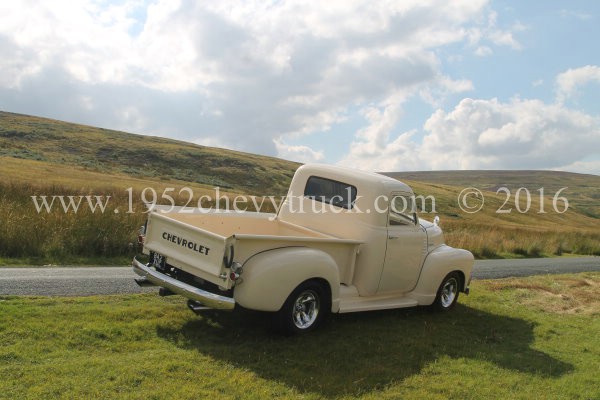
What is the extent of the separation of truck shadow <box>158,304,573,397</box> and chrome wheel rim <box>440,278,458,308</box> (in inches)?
18.7

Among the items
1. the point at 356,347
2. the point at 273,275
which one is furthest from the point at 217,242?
the point at 356,347

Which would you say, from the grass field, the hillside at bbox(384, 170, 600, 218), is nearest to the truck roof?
the grass field

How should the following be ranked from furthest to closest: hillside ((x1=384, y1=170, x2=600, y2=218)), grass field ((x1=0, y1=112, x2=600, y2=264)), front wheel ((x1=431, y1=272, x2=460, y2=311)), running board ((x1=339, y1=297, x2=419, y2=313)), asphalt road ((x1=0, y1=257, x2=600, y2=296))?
hillside ((x1=384, y1=170, x2=600, y2=218)), grass field ((x1=0, y1=112, x2=600, y2=264)), front wheel ((x1=431, y1=272, x2=460, y2=311)), asphalt road ((x1=0, y1=257, x2=600, y2=296)), running board ((x1=339, y1=297, x2=419, y2=313))

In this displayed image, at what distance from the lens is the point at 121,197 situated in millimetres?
17656

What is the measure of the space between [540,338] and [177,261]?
5.64m

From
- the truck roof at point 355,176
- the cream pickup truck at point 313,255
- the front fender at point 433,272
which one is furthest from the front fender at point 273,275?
the front fender at point 433,272

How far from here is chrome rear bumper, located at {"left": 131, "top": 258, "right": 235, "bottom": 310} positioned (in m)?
6.41

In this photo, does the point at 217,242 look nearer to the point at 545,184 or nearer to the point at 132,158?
the point at 132,158

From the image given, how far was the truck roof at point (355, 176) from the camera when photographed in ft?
28.0

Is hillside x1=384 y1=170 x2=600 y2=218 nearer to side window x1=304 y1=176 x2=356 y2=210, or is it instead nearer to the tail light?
side window x1=304 y1=176 x2=356 y2=210

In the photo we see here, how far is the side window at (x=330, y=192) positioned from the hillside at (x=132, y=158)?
157 feet

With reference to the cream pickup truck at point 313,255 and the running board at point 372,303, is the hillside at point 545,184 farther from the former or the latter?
the running board at point 372,303

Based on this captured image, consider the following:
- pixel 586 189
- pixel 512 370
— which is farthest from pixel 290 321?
pixel 586 189

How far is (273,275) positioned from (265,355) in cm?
92
